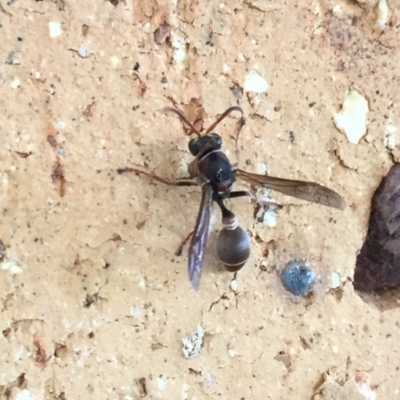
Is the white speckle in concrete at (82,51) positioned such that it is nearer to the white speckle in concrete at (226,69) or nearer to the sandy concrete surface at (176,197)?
the sandy concrete surface at (176,197)

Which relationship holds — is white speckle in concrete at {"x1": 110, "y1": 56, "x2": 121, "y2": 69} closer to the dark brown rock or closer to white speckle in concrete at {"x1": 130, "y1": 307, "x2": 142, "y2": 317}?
white speckle in concrete at {"x1": 130, "y1": 307, "x2": 142, "y2": 317}

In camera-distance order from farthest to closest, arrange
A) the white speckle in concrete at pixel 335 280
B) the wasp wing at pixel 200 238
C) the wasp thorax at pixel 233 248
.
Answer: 1. the white speckle in concrete at pixel 335 280
2. the wasp thorax at pixel 233 248
3. the wasp wing at pixel 200 238

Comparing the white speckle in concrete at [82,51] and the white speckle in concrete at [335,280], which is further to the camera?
the white speckle in concrete at [335,280]

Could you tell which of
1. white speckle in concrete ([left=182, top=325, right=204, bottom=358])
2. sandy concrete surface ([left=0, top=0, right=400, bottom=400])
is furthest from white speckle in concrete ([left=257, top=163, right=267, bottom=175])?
white speckle in concrete ([left=182, top=325, right=204, bottom=358])

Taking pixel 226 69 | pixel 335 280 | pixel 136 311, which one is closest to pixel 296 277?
pixel 335 280

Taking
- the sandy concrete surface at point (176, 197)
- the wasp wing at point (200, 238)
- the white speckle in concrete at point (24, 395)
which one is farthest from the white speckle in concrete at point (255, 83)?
the white speckle in concrete at point (24, 395)
